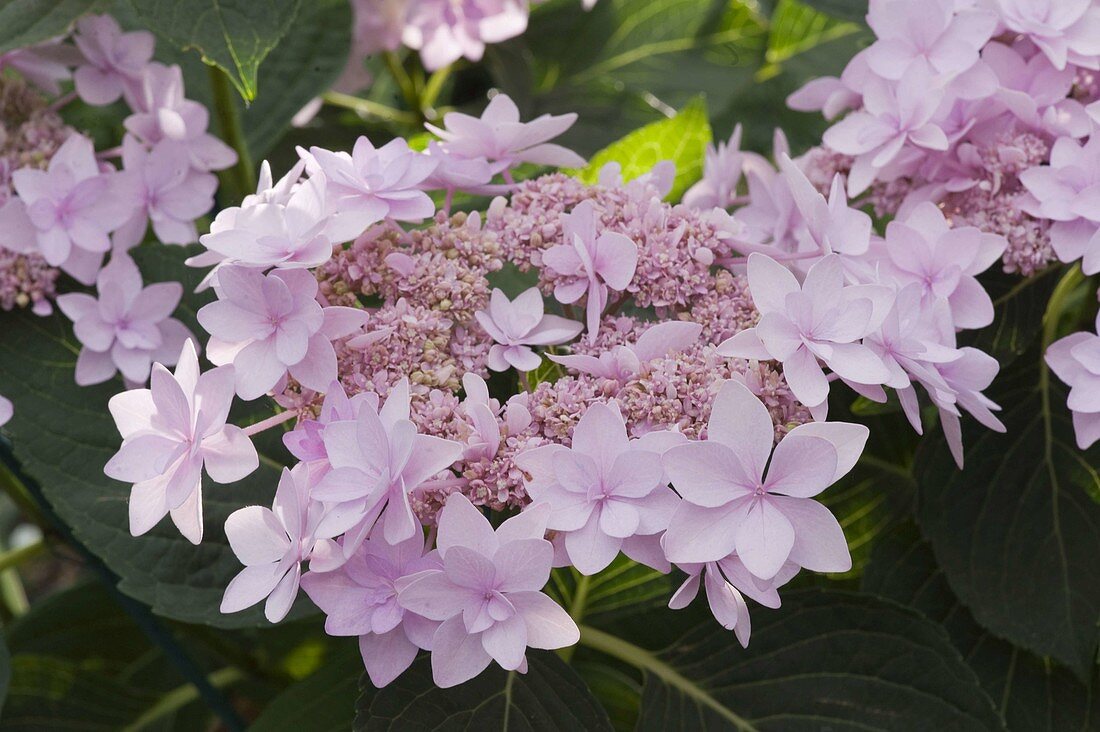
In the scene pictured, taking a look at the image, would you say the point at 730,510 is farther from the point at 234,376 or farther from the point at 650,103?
the point at 650,103

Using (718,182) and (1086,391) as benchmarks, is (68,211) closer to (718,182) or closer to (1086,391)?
(718,182)

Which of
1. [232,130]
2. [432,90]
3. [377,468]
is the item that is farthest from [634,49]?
[377,468]

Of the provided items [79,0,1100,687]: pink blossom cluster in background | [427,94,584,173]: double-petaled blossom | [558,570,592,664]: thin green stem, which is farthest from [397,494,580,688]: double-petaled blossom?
[558,570,592,664]: thin green stem

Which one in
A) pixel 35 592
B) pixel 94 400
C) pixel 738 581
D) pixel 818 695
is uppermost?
pixel 738 581

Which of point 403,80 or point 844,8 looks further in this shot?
point 403,80

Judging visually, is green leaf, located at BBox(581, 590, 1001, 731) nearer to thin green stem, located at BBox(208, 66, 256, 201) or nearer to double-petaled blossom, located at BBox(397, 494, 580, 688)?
double-petaled blossom, located at BBox(397, 494, 580, 688)

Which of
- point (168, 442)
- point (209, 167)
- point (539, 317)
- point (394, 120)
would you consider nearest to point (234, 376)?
point (168, 442)
